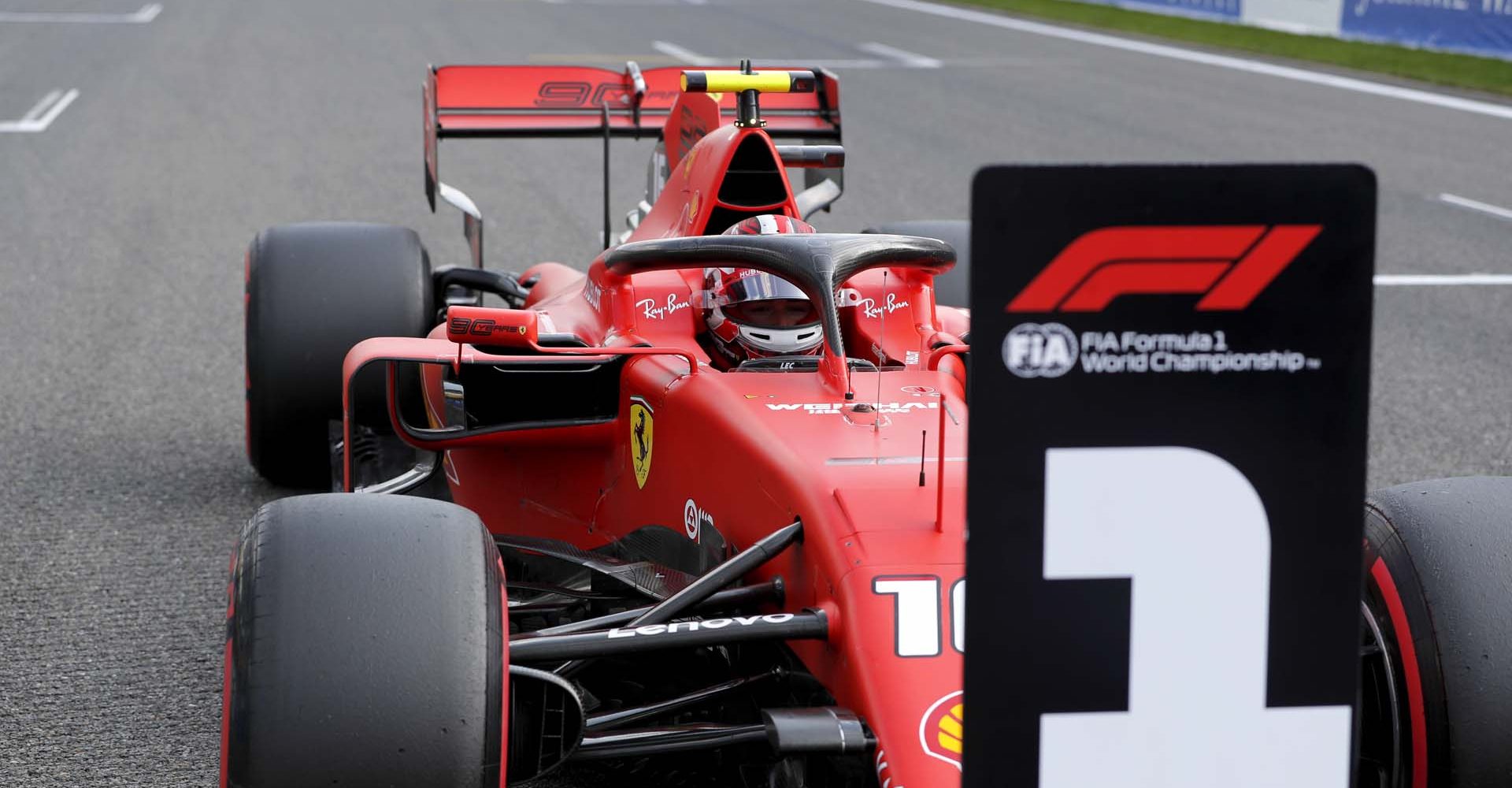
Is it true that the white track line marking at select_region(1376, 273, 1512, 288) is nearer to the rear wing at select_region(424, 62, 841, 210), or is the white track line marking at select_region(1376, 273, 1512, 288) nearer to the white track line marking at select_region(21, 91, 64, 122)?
the rear wing at select_region(424, 62, 841, 210)

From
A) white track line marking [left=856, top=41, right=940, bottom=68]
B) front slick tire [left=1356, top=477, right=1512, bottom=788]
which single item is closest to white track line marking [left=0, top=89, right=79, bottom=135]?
white track line marking [left=856, top=41, right=940, bottom=68]

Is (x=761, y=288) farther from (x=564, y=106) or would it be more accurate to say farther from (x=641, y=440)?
(x=564, y=106)

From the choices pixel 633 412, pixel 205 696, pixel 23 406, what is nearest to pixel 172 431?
pixel 23 406

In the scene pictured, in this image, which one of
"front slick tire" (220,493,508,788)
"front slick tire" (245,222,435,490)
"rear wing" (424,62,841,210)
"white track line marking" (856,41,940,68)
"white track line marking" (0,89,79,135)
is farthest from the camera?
"white track line marking" (856,41,940,68)

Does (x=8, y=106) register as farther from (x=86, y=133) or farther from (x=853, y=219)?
(x=853, y=219)

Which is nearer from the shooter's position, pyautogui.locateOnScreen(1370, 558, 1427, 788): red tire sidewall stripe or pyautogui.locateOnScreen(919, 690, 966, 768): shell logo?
pyautogui.locateOnScreen(919, 690, 966, 768): shell logo

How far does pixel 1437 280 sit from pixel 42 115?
1041 cm

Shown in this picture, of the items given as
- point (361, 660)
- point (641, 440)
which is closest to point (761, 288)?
point (641, 440)

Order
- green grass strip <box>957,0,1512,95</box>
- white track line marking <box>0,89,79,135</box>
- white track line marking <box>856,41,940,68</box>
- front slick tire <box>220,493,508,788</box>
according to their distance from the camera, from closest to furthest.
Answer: front slick tire <box>220,493,508,788</box>
white track line marking <box>0,89,79,135</box>
green grass strip <box>957,0,1512,95</box>
white track line marking <box>856,41,940,68</box>

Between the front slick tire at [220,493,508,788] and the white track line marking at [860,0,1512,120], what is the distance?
1348 centimetres

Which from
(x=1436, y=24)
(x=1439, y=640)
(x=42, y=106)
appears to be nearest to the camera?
(x=1439, y=640)

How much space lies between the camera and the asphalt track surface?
4.16 meters

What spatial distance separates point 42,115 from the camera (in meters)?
13.5

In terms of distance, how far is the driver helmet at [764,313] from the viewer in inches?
147
